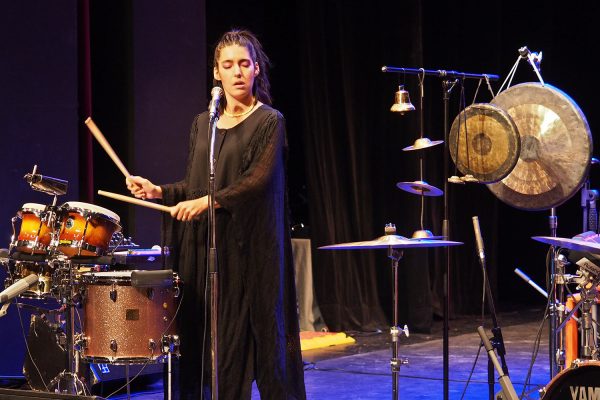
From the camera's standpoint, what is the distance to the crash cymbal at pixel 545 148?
15.6 ft

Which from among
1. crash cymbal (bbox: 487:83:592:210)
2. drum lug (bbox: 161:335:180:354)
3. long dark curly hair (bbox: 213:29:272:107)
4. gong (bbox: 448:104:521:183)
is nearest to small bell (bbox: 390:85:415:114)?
gong (bbox: 448:104:521:183)

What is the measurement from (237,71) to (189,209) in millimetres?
611

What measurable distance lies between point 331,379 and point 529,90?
7.46 ft

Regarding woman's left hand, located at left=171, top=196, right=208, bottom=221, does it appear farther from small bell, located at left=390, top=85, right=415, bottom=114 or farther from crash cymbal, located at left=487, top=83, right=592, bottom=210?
crash cymbal, located at left=487, top=83, right=592, bottom=210

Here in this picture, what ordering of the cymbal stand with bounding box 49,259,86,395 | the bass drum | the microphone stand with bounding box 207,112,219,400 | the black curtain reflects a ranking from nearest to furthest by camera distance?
the microphone stand with bounding box 207,112,219,400, the bass drum, the cymbal stand with bounding box 49,259,86,395, the black curtain

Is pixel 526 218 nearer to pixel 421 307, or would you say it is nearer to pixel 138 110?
pixel 421 307

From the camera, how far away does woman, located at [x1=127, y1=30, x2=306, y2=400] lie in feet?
12.4

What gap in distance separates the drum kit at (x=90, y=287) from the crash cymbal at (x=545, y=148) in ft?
6.53

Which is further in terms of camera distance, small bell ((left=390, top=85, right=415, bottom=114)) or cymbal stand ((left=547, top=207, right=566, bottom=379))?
small bell ((left=390, top=85, right=415, bottom=114))

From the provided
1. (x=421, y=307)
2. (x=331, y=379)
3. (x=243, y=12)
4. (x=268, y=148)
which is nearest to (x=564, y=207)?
(x=421, y=307)

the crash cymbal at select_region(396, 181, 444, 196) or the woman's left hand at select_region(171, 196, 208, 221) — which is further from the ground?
the crash cymbal at select_region(396, 181, 444, 196)

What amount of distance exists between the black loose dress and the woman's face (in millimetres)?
105

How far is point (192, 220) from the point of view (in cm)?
387

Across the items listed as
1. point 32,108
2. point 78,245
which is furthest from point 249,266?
point 32,108
